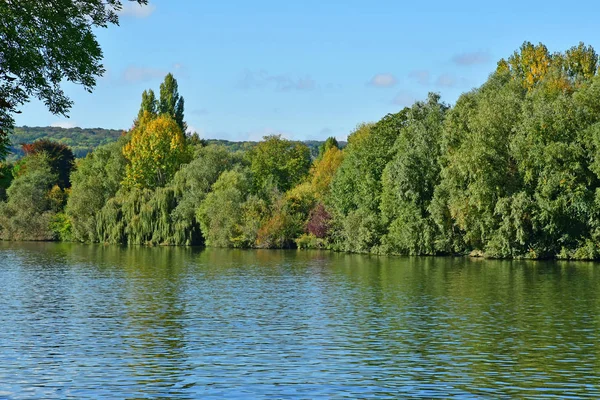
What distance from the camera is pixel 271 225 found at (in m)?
92.9

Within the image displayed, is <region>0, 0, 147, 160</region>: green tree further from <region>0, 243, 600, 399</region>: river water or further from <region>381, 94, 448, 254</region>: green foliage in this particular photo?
<region>381, 94, 448, 254</region>: green foliage

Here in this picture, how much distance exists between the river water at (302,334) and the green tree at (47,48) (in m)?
6.85

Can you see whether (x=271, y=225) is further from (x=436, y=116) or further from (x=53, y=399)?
(x=53, y=399)

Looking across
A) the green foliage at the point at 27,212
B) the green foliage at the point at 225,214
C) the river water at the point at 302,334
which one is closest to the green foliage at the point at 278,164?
the green foliage at the point at 225,214

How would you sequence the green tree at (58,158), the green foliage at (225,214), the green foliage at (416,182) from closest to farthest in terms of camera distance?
the green foliage at (416,182)
the green foliage at (225,214)
the green tree at (58,158)

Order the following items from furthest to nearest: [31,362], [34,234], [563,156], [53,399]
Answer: [34,234] < [563,156] < [31,362] < [53,399]

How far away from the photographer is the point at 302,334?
28.8 meters

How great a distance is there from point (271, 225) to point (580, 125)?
1525 inches

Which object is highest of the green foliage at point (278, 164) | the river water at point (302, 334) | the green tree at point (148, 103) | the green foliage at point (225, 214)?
the green tree at point (148, 103)

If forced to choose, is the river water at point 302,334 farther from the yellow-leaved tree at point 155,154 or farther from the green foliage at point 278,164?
the yellow-leaved tree at point 155,154

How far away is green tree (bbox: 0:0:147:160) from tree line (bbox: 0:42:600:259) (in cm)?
4585

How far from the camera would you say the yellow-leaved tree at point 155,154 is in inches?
4370

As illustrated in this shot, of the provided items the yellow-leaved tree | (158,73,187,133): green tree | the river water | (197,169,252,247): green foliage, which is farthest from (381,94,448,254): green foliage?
(158,73,187,133): green tree

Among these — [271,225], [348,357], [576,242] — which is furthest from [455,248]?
[348,357]
